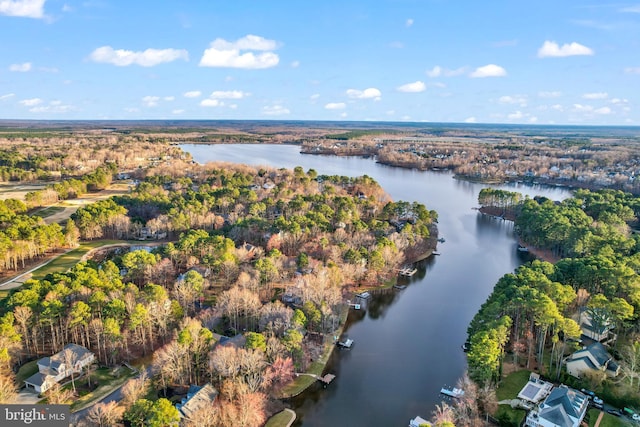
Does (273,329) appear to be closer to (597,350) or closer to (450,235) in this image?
(597,350)

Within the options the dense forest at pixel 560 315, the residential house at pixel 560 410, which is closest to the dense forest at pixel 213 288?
the dense forest at pixel 560 315

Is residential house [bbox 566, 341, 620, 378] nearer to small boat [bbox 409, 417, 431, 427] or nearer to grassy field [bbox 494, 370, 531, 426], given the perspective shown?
grassy field [bbox 494, 370, 531, 426]

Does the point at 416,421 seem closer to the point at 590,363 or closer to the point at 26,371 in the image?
the point at 590,363

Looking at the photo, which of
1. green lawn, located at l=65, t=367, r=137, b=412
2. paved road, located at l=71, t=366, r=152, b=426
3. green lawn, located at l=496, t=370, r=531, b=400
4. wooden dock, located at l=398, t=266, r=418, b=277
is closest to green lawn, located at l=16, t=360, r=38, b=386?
green lawn, located at l=65, t=367, r=137, b=412

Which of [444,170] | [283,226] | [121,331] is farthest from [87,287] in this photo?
[444,170]

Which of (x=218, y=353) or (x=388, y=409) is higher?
(x=218, y=353)

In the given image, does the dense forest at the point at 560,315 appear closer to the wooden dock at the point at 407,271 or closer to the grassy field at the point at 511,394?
the grassy field at the point at 511,394
